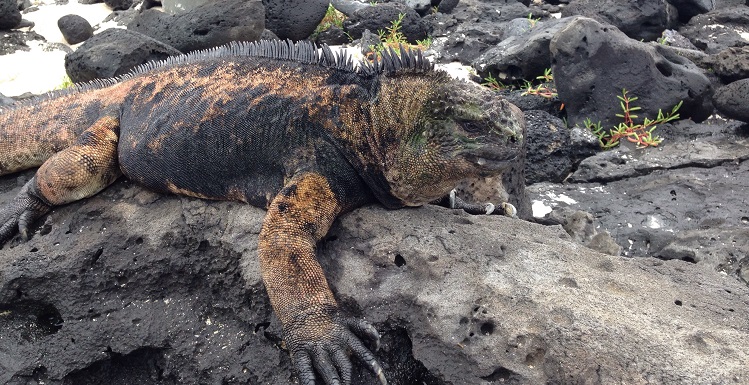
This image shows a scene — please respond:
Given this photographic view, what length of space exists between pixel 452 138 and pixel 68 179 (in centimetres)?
176

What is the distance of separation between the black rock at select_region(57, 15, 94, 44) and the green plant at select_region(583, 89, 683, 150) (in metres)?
6.56

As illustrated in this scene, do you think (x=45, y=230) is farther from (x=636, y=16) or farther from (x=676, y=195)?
(x=636, y=16)

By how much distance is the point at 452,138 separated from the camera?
245 centimetres

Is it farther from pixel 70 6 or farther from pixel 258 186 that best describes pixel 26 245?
pixel 70 6

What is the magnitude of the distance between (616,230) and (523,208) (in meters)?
1.20

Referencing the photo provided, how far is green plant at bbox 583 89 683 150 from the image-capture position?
5867 mm

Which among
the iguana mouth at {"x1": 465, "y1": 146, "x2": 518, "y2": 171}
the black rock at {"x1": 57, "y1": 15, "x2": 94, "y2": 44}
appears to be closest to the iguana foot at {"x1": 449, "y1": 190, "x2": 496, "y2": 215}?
the iguana mouth at {"x1": 465, "y1": 146, "x2": 518, "y2": 171}

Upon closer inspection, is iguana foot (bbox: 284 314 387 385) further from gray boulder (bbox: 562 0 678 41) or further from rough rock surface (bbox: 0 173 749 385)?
gray boulder (bbox: 562 0 678 41)

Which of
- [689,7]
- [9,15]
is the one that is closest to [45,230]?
[9,15]

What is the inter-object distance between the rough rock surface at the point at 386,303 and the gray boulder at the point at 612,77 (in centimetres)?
341

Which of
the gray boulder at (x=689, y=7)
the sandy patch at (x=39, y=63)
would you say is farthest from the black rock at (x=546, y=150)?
the sandy patch at (x=39, y=63)

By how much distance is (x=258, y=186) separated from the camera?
9.14 feet

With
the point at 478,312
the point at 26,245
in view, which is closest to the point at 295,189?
the point at 478,312

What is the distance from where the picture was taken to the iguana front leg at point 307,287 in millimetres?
2242
